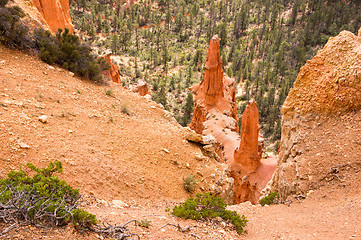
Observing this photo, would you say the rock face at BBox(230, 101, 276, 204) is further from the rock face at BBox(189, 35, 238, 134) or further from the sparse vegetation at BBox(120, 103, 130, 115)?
the sparse vegetation at BBox(120, 103, 130, 115)

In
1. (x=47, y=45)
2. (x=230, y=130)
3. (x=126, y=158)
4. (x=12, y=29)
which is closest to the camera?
(x=126, y=158)

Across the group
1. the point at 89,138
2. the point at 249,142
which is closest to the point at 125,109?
the point at 89,138

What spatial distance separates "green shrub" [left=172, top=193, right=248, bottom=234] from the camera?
18.2 ft

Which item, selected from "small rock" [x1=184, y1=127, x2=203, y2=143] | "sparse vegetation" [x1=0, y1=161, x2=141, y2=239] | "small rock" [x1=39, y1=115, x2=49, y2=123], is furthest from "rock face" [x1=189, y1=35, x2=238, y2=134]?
"sparse vegetation" [x1=0, y1=161, x2=141, y2=239]

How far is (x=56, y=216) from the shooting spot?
138 inches

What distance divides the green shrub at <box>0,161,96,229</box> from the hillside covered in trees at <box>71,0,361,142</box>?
32.8 metres

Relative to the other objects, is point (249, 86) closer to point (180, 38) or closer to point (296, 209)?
point (180, 38)

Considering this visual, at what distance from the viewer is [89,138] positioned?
26.4 feet

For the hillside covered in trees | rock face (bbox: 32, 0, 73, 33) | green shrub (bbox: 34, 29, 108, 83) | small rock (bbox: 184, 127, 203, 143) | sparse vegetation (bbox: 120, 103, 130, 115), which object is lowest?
small rock (bbox: 184, 127, 203, 143)

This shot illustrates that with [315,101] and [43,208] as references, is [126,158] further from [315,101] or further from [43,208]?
[315,101]

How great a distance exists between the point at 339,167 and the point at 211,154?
16.2ft

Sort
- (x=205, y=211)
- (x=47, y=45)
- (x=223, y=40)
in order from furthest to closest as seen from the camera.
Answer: (x=223, y=40) → (x=47, y=45) → (x=205, y=211)

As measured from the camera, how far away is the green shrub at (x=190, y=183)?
860cm

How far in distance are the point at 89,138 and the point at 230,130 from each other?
1841 cm
